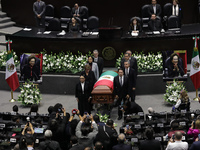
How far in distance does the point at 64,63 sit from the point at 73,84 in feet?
3.11

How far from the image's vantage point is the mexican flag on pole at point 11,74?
16703mm

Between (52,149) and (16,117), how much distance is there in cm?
265

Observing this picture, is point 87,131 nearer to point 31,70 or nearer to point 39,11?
point 31,70

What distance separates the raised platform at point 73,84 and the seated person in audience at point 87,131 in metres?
5.83

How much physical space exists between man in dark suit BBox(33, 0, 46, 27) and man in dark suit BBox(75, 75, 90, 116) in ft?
24.0

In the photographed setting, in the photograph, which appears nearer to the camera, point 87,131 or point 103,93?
point 87,131

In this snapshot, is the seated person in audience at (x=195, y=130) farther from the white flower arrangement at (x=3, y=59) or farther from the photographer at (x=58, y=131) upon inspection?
the white flower arrangement at (x=3, y=59)

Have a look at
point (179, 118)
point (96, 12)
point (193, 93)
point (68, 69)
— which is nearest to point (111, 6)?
point (96, 12)

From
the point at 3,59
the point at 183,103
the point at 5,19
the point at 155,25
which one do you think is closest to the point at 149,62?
the point at 155,25

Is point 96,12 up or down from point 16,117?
up

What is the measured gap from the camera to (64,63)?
17812mm

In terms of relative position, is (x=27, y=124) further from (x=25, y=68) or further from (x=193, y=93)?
(x=193, y=93)

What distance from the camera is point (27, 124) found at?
473 inches

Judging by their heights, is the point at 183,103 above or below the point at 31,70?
below
